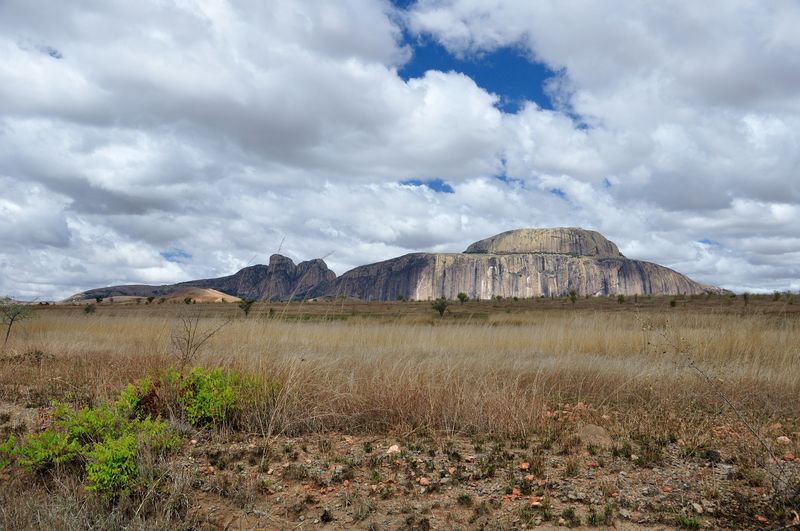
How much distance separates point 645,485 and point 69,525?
176 inches

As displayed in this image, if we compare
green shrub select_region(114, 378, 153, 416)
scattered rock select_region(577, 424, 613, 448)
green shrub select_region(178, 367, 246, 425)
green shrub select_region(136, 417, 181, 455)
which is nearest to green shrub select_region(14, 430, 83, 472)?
green shrub select_region(136, 417, 181, 455)

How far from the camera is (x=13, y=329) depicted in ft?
63.1

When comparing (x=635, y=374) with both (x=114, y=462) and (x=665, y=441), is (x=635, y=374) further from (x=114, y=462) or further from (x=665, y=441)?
(x=114, y=462)

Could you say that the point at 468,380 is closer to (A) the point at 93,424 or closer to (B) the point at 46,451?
(A) the point at 93,424

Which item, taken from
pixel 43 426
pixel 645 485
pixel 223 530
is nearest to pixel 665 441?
pixel 645 485

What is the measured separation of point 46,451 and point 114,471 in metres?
0.95

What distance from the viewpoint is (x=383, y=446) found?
17.6 feet

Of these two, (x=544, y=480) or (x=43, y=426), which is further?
(x=43, y=426)

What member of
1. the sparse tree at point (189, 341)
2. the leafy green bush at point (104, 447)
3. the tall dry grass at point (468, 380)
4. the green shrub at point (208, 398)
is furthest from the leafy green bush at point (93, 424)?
the tall dry grass at point (468, 380)

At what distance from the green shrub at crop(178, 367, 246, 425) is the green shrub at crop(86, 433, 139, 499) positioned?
1.60 metres

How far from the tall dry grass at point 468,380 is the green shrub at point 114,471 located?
1.68 meters

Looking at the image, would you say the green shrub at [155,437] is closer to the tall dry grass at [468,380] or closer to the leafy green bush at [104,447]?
the leafy green bush at [104,447]

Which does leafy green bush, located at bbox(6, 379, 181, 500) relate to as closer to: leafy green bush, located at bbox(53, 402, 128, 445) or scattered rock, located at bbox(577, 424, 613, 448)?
leafy green bush, located at bbox(53, 402, 128, 445)

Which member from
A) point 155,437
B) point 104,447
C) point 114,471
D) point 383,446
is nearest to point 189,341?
point 155,437
